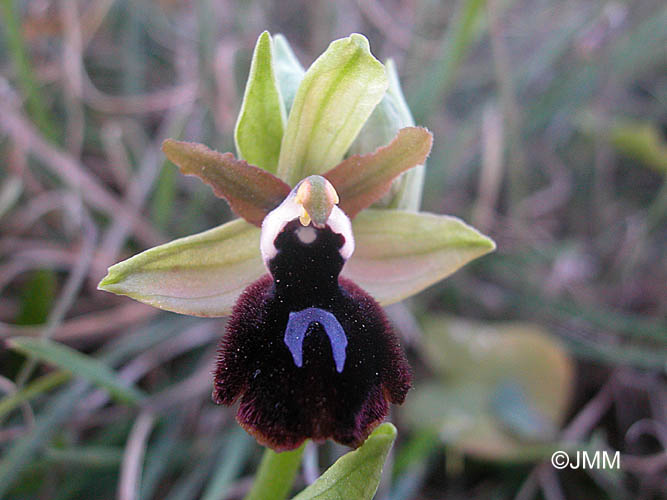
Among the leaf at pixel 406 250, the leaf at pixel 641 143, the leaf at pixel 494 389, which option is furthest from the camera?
the leaf at pixel 641 143

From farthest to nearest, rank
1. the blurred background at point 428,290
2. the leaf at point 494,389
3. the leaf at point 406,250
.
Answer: the leaf at point 494,389 < the blurred background at point 428,290 < the leaf at point 406,250

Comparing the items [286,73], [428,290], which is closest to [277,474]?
[286,73]

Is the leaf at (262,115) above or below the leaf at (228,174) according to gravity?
above

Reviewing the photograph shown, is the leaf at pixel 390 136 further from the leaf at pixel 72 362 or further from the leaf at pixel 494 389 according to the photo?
the leaf at pixel 494 389

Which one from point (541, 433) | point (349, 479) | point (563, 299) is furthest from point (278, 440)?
point (563, 299)

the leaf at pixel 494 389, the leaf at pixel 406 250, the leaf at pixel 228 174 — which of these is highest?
the leaf at pixel 228 174

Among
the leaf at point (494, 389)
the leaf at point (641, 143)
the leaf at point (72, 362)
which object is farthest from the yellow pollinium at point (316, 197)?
the leaf at point (641, 143)

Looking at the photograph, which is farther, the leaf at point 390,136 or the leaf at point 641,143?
the leaf at point 641,143

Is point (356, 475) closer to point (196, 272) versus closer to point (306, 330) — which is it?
point (306, 330)

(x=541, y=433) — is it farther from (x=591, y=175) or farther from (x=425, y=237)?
(x=591, y=175)
